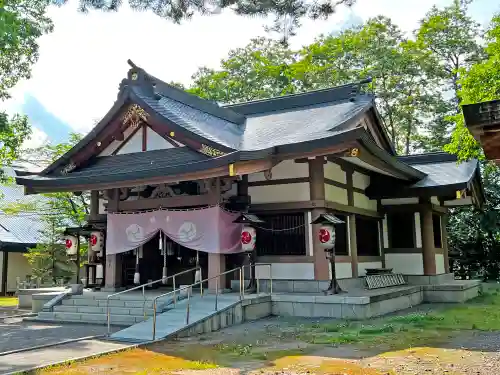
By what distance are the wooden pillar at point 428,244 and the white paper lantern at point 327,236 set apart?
18.8 ft

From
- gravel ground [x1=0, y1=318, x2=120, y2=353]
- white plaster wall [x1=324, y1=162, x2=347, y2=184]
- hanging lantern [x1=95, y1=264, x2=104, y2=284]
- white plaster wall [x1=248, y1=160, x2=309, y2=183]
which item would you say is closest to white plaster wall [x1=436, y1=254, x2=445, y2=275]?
white plaster wall [x1=324, y1=162, x2=347, y2=184]

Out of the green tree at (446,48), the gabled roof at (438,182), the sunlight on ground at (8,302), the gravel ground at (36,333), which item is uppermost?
the green tree at (446,48)

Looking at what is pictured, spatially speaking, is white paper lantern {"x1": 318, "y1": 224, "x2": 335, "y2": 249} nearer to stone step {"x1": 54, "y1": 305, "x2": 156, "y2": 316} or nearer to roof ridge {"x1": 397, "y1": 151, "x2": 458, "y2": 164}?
stone step {"x1": 54, "y1": 305, "x2": 156, "y2": 316}

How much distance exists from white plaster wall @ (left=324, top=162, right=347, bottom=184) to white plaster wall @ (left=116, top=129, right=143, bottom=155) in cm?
548

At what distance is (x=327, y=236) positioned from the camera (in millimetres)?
11734

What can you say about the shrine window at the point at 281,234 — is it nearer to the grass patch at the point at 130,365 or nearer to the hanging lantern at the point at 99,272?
the hanging lantern at the point at 99,272

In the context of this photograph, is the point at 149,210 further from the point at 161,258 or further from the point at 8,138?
the point at 8,138

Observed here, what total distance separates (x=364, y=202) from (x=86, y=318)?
9119 mm

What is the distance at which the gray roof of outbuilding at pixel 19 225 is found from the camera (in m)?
24.9

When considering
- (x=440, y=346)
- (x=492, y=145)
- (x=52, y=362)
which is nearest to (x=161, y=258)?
(x=52, y=362)

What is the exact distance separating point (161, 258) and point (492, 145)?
12.2 metres

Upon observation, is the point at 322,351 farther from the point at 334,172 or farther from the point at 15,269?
the point at 15,269

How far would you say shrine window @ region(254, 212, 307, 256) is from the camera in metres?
13.3

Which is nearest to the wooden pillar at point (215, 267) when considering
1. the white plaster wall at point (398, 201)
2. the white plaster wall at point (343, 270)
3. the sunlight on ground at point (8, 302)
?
the white plaster wall at point (343, 270)
